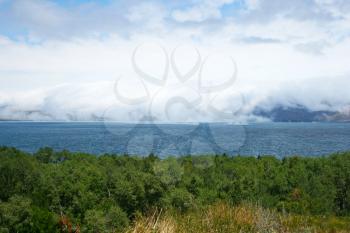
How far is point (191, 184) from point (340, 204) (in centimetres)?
1071

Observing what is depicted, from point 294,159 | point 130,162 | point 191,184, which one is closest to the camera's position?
point 191,184

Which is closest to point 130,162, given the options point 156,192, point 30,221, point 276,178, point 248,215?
point 156,192

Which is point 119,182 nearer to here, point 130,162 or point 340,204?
point 130,162

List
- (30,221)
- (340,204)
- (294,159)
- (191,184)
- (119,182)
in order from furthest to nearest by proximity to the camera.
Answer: (294,159) < (340,204) < (191,184) < (119,182) < (30,221)

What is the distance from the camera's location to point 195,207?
51.9ft

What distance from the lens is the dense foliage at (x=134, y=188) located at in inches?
567

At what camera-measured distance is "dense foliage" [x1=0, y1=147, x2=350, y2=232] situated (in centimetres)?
1441

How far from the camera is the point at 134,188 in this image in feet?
56.7

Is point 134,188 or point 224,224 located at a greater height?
point 134,188

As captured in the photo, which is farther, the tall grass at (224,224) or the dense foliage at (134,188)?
the dense foliage at (134,188)

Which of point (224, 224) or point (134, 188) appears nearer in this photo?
point (224, 224)

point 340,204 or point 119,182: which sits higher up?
point 119,182

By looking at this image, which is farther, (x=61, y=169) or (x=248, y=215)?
(x=61, y=169)

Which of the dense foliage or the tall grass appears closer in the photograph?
the tall grass
